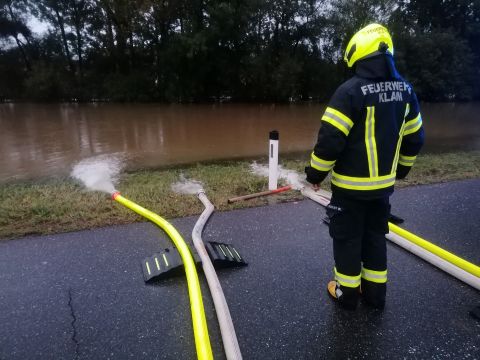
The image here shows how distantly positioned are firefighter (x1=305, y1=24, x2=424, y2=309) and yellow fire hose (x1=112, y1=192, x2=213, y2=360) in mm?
1053

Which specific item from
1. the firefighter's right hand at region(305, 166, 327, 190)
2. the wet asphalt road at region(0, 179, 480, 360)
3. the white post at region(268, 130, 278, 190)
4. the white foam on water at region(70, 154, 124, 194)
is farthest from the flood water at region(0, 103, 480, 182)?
the firefighter's right hand at region(305, 166, 327, 190)

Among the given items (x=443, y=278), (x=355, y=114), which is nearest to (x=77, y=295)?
(x=355, y=114)

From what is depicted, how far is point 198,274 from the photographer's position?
294 cm

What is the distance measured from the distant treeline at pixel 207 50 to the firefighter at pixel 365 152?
2578 cm

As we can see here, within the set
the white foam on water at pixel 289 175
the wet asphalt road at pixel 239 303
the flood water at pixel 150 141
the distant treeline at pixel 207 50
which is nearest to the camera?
the wet asphalt road at pixel 239 303

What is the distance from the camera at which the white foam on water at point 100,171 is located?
18.3 ft

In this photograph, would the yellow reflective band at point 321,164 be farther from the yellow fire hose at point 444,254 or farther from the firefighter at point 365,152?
the yellow fire hose at point 444,254

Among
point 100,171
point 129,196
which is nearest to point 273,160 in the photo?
point 129,196

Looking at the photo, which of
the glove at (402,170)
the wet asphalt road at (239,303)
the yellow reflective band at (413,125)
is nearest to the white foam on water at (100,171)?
the wet asphalt road at (239,303)

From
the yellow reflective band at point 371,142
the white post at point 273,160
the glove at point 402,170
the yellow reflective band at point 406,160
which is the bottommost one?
the white post at point 273,160

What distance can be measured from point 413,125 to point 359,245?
944 millimetres

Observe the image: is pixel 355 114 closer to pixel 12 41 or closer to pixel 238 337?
pixel 238 337

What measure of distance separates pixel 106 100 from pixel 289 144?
23541 mm

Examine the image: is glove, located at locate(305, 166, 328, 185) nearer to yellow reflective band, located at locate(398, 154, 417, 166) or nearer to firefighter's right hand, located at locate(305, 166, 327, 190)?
firefighter's right hand, located at locate(305, 166, 327, 190)
